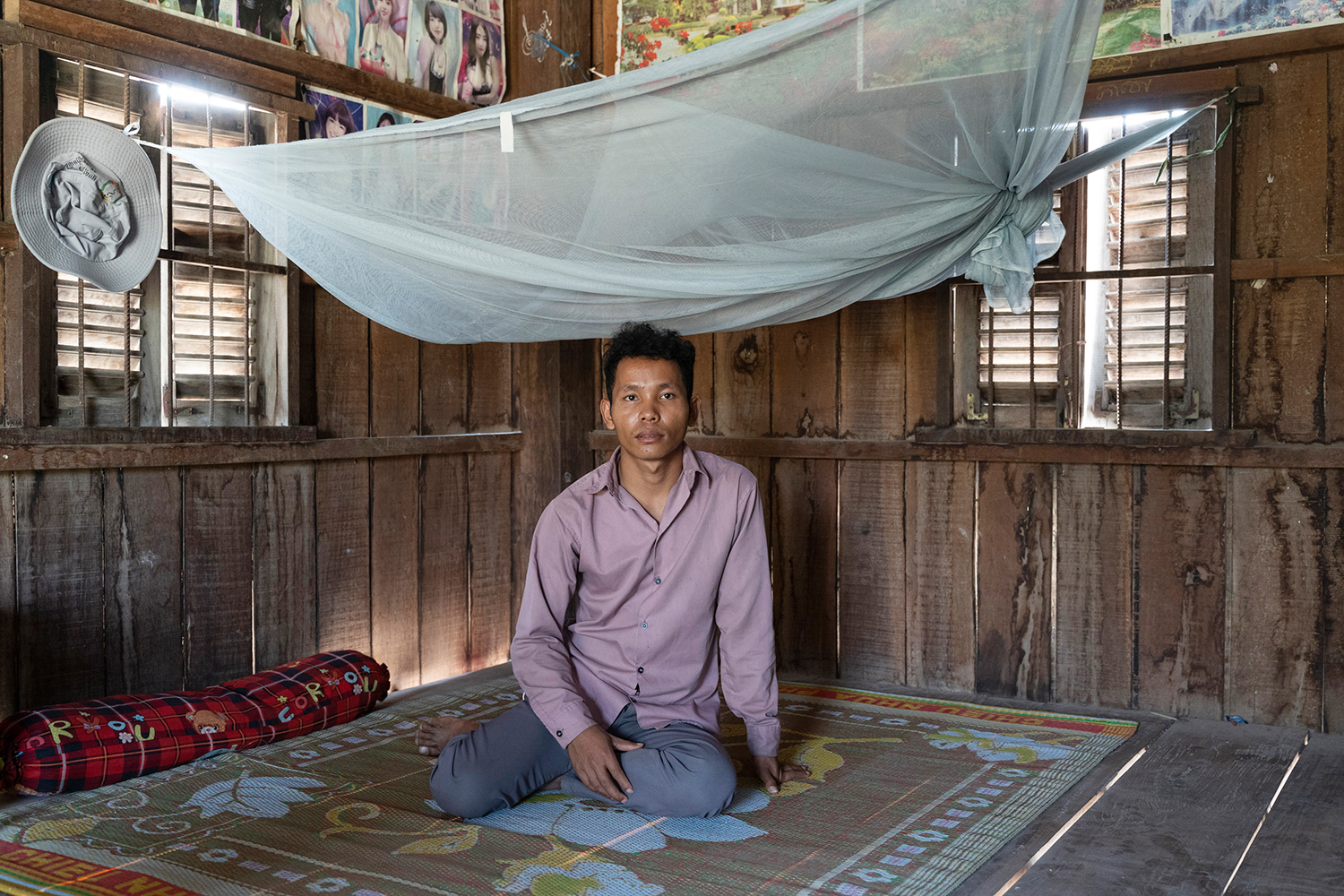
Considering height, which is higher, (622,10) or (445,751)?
(622,10)

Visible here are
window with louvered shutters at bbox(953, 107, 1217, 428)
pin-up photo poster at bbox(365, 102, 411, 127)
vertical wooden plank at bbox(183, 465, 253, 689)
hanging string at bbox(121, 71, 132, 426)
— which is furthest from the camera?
pin-up photo poster at bbox(365, 102, 411, 127)

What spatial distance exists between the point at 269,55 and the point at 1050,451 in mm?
2422

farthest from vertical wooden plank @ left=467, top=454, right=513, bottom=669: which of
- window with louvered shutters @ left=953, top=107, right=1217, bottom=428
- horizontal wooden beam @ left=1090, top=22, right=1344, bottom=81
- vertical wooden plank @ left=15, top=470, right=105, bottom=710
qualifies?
horizontal wooden beam @ left=1090, top=22, right=1344, bottom=81

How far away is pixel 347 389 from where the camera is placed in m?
3.23

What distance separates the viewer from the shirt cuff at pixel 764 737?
228 centimetres

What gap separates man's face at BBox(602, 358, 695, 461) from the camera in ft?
7.25

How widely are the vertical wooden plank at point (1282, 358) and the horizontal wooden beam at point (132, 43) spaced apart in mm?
2681

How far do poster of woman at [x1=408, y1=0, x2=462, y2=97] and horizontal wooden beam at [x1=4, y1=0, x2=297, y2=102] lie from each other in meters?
0.56

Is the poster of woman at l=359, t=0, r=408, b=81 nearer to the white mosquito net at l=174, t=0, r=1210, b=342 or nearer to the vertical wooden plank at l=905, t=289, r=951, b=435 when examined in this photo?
the white mosquito net at l=174, t=0, r=1210, b=342

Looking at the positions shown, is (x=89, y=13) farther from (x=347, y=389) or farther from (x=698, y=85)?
(x=698, y=85)

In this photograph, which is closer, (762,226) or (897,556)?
(762,226)

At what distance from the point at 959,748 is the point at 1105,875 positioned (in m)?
0.77

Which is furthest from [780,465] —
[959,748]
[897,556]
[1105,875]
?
[1105,875]

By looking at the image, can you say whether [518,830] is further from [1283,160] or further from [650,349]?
[1283,160]
